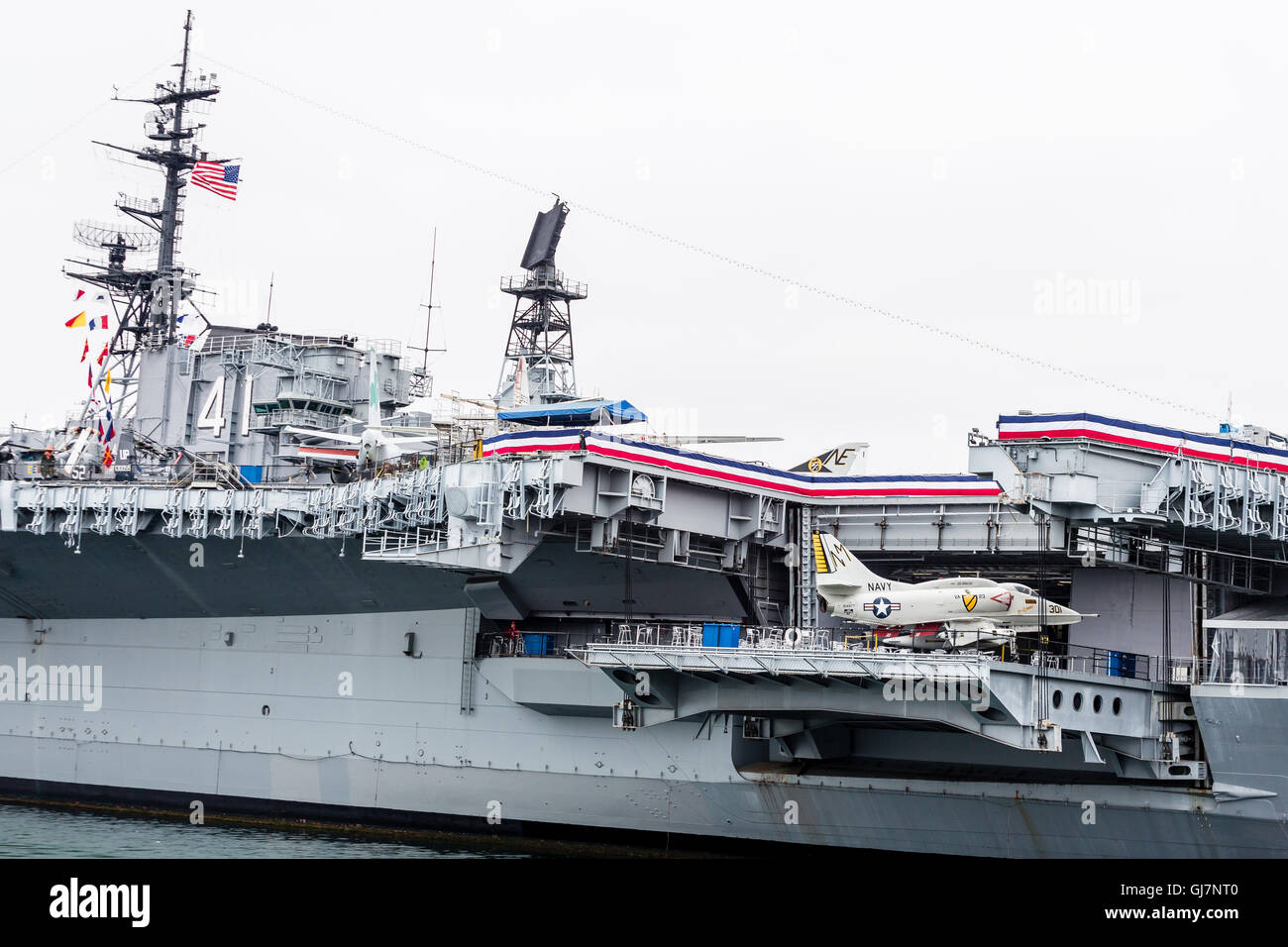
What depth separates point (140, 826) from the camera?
2798 centimetres

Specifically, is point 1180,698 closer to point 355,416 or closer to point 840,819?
point 840,819

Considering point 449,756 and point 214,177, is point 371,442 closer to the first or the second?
point 449,756

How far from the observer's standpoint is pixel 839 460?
28.6 metres

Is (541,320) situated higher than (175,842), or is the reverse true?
(541,320)

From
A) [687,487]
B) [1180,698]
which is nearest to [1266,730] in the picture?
[1180,698]

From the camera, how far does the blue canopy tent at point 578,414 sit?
26719 mm

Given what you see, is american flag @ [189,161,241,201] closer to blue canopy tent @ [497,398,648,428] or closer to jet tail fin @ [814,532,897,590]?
blue canopy tent @ [497,398,648,428]

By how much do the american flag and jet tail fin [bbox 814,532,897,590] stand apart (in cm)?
1615

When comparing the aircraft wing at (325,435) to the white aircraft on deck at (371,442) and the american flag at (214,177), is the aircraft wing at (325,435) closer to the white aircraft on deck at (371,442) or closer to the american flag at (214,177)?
the white aircraft on deck at (371,442)

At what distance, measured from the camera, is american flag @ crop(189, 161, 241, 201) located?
32.5 meters

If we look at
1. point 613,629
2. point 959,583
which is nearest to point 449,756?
point 613,629

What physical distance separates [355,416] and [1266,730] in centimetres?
1962

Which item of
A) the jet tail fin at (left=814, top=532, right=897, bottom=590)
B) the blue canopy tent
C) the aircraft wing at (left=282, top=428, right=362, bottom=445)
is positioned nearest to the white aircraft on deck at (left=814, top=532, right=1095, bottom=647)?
the jet tail fin at (left=814, top=532, right=897, bottom=590)

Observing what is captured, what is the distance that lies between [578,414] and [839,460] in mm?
5264
